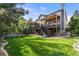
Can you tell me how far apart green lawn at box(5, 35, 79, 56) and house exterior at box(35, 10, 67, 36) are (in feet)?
0.31

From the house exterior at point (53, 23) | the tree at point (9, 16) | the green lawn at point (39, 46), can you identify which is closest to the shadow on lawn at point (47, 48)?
the green lawn at point (39, 46)

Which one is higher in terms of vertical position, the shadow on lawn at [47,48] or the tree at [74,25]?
the tree at [74,25]

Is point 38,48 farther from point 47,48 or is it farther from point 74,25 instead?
point 74,25

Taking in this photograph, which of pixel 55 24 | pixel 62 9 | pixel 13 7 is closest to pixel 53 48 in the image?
pixel 55 24

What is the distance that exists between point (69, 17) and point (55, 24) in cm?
16

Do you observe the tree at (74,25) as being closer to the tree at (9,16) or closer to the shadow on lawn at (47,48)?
the shadow on lawn at (47,48)

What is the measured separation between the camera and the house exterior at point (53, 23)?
209 cm

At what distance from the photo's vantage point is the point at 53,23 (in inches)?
83.2

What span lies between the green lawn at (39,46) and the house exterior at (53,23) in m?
0.09

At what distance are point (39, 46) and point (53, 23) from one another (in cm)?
29

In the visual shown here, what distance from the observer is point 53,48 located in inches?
80.8

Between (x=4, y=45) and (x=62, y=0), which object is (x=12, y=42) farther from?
(x=62, y=0)

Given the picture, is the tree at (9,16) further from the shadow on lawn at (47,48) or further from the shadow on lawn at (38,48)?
the shadow on lawn at (47,48)

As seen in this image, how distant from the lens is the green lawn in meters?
2.03
